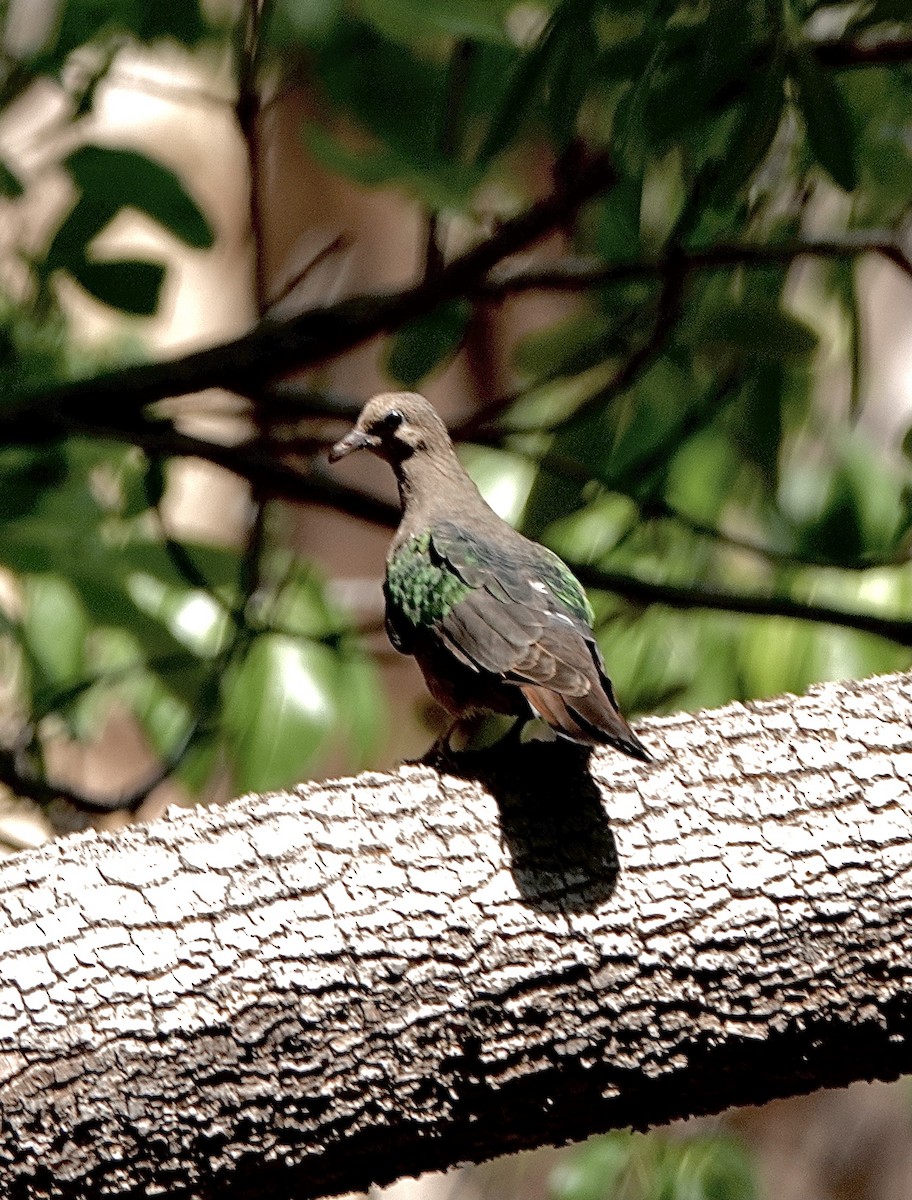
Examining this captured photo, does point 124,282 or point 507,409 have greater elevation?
point 124,282

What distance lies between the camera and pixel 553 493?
136 inches

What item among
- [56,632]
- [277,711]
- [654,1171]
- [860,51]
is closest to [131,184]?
[56,632]

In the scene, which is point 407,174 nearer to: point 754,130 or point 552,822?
point 754,130

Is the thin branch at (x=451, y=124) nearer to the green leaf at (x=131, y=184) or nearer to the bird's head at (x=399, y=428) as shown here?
the bird's head at (x=399, y=428)

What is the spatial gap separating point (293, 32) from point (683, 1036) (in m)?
2.61

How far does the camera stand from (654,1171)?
168 inches

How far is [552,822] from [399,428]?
1.13 metres

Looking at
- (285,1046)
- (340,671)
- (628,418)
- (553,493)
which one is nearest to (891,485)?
(628,418)

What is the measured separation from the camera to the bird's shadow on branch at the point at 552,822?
2.49 metres

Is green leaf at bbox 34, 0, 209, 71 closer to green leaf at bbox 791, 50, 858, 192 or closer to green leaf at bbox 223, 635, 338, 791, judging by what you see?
green leaf at bbox 223, 635, 338, 791

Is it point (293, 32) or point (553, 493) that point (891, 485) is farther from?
point (293, 32)

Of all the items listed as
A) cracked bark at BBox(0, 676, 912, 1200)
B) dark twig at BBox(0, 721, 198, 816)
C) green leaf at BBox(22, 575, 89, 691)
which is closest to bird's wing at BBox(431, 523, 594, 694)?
cracked bark at BBox(0, 676, 912, 1200)

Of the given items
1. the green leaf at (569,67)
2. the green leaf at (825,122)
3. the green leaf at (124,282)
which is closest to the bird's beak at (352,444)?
the green leaf at (124,282)

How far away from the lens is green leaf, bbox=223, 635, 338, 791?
12.3 feet
